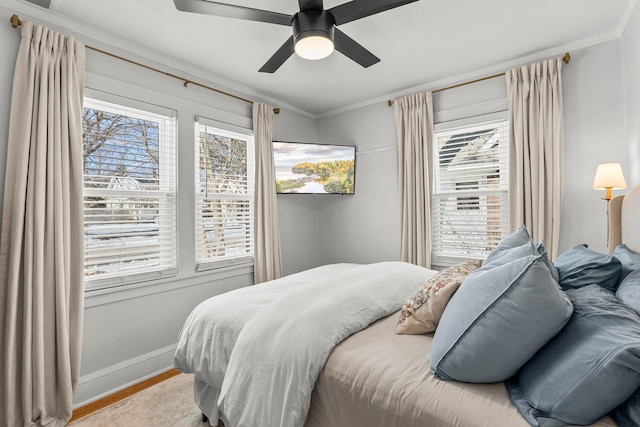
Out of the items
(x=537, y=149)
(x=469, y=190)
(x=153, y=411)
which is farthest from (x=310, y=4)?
(x=153, y=411)

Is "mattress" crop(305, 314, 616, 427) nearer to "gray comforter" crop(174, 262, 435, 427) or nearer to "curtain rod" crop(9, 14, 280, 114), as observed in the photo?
"gray comforter" crop(174, 262, 435, 427)

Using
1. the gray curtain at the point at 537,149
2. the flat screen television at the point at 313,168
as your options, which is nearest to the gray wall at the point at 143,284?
the flat screen television at the point at 313,168

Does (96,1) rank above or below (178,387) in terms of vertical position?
above

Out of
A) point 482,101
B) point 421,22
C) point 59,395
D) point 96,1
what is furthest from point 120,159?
point 482,101

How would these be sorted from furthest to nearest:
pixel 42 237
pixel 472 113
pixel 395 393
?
pixel 472 113
pixel 42 237
pixel 395 393

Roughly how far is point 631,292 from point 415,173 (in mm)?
2471

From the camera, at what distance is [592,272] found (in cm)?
139

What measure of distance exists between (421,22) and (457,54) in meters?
0.68

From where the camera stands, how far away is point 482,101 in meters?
3.19

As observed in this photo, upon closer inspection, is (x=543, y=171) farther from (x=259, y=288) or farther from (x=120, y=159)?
(x=120, y=159)

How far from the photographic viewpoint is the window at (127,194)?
2.41 meters

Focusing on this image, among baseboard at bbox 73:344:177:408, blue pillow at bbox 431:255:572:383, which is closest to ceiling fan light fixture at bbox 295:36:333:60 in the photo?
blue pillow at bbox 431:255:572:383

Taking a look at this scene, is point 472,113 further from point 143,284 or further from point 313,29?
point 143,284

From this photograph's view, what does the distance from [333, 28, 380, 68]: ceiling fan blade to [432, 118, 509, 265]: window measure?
153 centimetres
